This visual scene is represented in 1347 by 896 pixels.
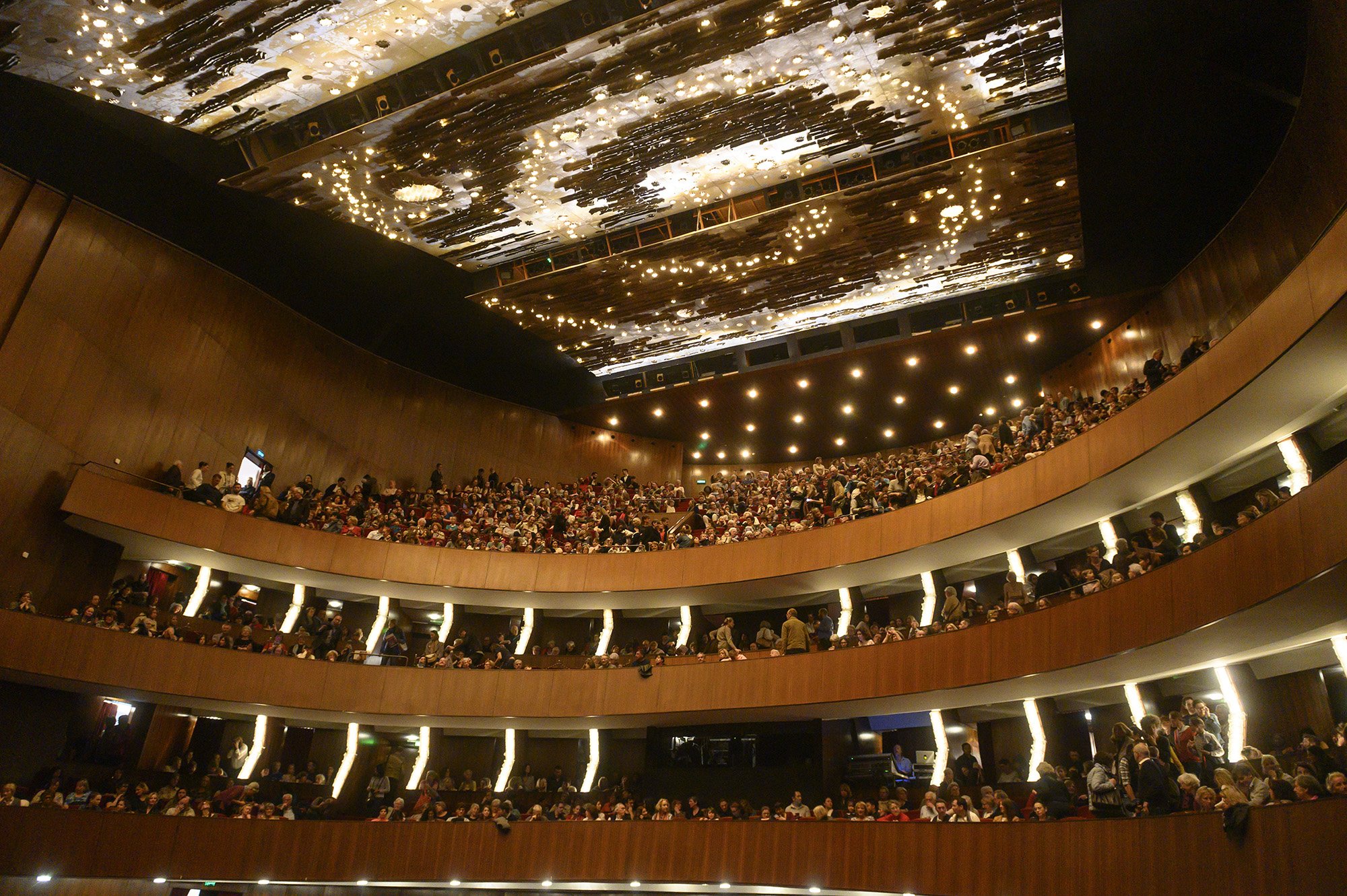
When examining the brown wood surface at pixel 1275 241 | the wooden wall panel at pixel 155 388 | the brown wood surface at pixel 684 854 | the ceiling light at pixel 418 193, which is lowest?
the brown wood surface at pixel 684 854

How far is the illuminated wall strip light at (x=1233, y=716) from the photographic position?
31.0ft

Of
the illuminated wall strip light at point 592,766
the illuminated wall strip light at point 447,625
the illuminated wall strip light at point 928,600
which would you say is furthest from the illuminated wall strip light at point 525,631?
the illuminated wall strip light at point 928,600

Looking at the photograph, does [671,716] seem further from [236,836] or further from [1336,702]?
[1336,702]

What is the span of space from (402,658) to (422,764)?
2054 mm

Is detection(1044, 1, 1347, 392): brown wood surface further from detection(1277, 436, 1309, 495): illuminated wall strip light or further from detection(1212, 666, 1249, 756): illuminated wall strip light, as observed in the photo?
detection(1212, 666, 1249, 756): illuminated wall strip light

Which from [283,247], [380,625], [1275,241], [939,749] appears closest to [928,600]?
[939,749]

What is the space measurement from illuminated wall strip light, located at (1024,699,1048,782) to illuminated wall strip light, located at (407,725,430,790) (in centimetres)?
973

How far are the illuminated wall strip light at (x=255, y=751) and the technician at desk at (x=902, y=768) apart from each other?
10.1 metres

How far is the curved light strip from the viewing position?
1638 centimetres

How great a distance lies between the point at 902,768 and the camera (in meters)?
12.8

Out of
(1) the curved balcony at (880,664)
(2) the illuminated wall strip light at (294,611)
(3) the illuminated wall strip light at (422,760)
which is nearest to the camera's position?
(1) the curved balcony at (880,664)

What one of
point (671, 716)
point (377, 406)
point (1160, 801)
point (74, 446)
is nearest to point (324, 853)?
point (671, 716)

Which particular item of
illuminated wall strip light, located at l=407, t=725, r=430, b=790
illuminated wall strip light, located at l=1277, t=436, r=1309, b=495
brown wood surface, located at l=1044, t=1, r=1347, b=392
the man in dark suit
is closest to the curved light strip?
illuminated wall strip light, located at l=407, t=725, r=430, b=790

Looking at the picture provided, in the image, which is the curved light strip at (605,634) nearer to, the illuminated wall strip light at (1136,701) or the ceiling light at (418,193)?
the ceiling light at (418,193)
